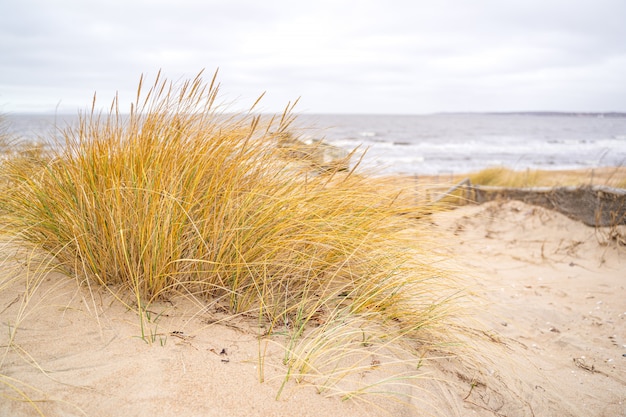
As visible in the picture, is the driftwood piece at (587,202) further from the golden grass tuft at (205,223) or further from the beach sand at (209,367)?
the golden grass tuft at (205,223)

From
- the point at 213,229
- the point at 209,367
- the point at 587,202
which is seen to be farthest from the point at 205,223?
the point at 587,202

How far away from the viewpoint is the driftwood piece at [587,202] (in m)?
4.96

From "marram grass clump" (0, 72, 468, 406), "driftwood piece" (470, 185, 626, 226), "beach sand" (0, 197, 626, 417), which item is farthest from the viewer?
"driftwood piece" (470, 185, 626, 226)

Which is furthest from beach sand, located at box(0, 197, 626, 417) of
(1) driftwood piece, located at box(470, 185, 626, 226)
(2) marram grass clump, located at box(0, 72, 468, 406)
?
(1) driftwood piece, located at box(470, 185, 626, 226)

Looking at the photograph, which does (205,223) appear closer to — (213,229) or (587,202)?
(213,229)

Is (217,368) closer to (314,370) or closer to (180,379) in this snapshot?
(180,379)

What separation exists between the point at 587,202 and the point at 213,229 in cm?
487

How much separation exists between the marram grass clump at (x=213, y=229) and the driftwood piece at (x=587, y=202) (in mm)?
3770

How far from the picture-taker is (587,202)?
17.1 feet

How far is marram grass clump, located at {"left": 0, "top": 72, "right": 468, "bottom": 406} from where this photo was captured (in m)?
1.99

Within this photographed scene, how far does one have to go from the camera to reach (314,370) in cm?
174

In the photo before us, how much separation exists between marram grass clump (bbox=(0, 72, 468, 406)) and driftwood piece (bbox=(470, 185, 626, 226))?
148 inches

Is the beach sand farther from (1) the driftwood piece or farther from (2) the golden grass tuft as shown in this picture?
(1) the driftwood piece

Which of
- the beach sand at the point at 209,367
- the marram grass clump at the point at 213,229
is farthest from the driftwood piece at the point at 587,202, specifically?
the marram grass clump at the point at 213,229
